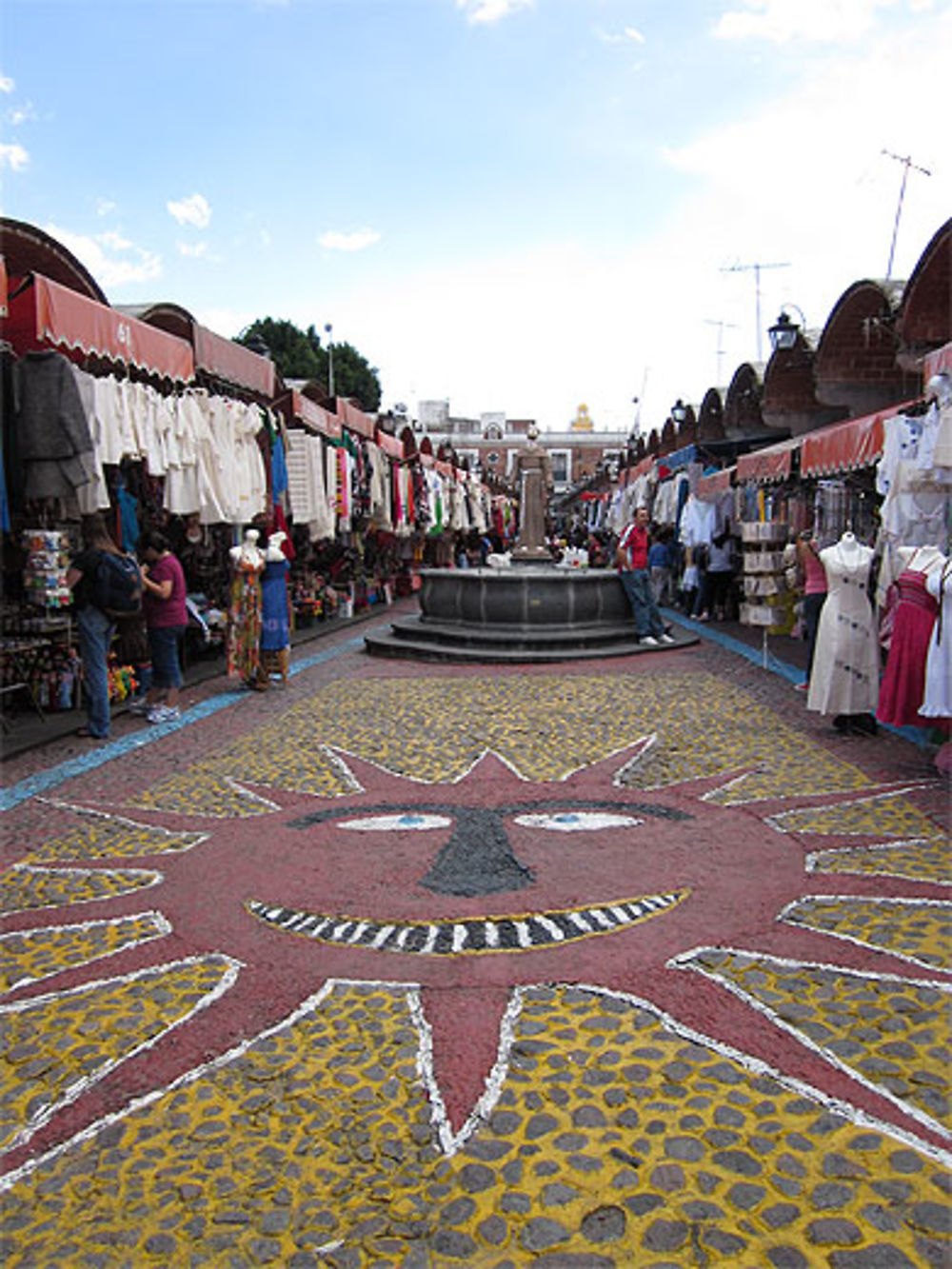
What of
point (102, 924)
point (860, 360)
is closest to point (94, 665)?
point (102, 924)

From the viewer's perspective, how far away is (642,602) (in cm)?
1238

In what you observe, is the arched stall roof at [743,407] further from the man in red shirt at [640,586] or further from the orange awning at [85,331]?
the orange awning at [85,331]

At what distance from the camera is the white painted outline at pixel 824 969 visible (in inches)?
96.9

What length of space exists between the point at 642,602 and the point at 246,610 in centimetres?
549

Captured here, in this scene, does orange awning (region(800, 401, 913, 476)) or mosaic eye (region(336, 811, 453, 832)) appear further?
orange awning (region(800, 401, 913, 476))

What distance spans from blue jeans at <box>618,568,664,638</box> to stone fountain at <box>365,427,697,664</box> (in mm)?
221

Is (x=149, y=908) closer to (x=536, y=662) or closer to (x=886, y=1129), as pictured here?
(x=886, y=1129)

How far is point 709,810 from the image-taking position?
5164mm

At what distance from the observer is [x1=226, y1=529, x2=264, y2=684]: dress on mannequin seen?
29.7 feet

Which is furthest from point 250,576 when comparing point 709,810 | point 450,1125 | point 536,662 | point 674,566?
point 674,566

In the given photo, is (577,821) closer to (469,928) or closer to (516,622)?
(469,928)

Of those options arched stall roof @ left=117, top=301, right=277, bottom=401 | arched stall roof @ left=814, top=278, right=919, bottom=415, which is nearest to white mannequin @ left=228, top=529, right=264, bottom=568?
arched stall roof @ left=117, top=301, right=277, bottom=401

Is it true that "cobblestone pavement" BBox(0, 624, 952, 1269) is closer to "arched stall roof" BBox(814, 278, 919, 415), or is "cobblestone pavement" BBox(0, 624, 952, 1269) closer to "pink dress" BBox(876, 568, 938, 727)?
"pink dress" BBox(876, 568, 938, 727)

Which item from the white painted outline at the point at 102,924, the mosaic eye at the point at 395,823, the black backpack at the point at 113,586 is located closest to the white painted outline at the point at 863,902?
the mosaic eye at the point at 395,823
